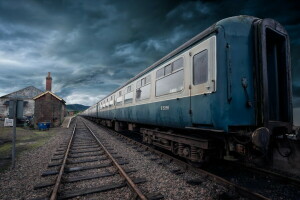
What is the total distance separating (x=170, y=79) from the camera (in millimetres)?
6000

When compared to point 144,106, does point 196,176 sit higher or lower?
lower

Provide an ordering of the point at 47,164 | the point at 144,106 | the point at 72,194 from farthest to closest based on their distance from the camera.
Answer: the point at 144,106
the point at 47,164
the point at 72,194

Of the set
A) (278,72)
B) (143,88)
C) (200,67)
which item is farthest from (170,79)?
(278,72)

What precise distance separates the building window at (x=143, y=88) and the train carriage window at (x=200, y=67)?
2.98 metres

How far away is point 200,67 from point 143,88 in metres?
3.90

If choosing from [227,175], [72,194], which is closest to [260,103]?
[227,175]

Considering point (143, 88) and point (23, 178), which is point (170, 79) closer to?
point (143, 88)

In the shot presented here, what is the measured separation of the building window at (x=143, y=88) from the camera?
7681mm

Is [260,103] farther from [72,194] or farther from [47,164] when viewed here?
[47,164]

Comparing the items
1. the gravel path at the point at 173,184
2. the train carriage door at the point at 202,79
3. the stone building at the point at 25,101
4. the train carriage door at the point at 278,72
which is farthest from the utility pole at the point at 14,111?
the stone building at the point at 25,101

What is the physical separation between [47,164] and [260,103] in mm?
6466

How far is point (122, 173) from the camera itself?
4.89m

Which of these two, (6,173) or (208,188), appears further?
(6,173)

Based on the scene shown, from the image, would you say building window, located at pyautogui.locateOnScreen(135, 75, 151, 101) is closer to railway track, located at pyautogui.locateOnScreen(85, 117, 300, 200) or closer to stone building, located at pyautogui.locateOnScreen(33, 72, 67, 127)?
railway track, located at pyautogui.locateOnScreen(85, 117, 300, 200)
